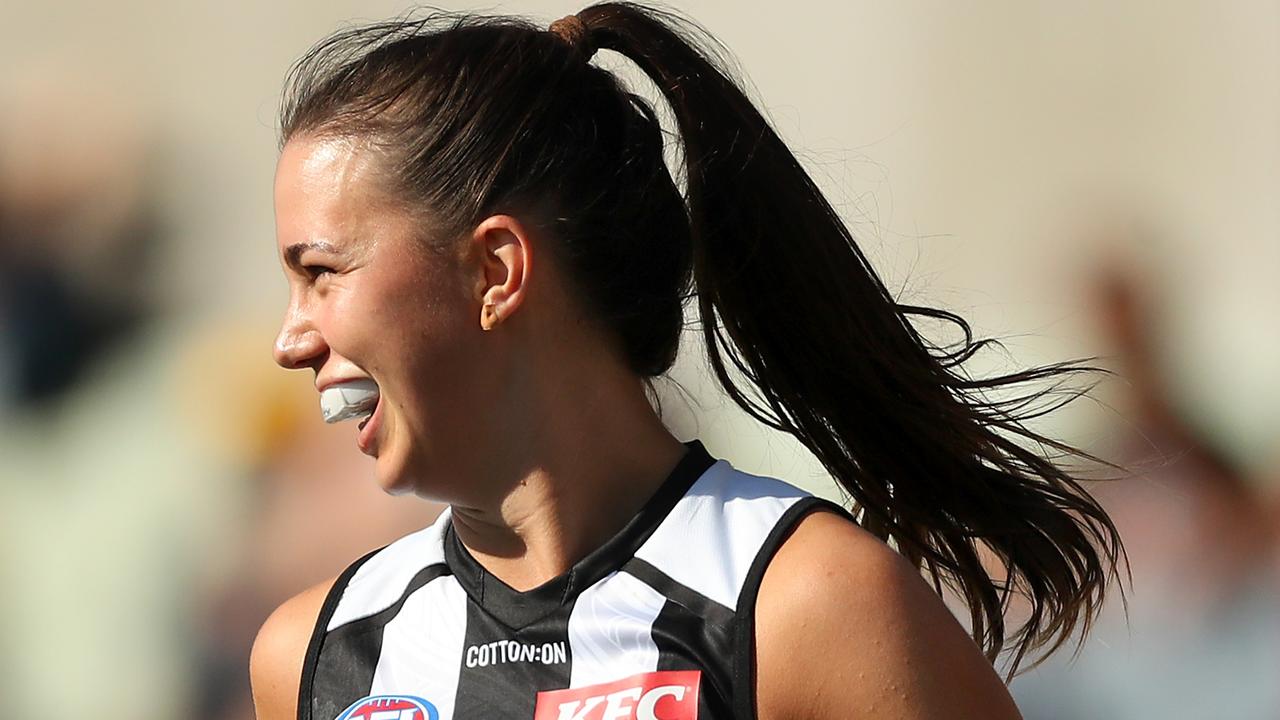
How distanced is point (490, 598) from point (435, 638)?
7 cm

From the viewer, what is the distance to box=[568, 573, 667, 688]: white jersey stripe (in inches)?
55.8

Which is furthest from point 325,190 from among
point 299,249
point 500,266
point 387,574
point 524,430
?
point 387,574

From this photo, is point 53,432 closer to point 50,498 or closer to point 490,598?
point 50,498

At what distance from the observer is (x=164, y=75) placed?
3801mm

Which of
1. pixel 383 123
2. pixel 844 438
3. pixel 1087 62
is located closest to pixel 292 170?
pixel 383 123

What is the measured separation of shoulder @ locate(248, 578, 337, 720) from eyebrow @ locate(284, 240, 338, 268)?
0.39 meters

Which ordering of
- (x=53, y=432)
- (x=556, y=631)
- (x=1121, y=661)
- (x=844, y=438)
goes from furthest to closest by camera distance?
(x=53, y=432) → (x=1121, y=661) → (x=844, y=438) → (x=556, y=631)

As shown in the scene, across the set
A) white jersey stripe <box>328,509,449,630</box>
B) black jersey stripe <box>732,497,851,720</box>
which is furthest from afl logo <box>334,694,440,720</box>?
black jersey stripe <box>732,497,851,720</box>

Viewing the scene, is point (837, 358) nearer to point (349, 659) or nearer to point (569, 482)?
point (569, 482)

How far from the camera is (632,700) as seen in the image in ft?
4.57

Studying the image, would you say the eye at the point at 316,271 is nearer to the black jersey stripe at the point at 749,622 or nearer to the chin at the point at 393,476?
the chin at the point at 393,476

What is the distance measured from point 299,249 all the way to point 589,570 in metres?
0.42

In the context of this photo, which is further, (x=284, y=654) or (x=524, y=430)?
(x=284, y=654)

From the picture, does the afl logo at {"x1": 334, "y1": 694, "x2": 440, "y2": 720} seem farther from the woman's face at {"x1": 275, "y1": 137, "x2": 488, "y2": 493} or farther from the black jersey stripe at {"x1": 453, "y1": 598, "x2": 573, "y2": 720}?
the woman's face at {"x1": 275, "y1": 137, "x2": 488, "y2": 493}
